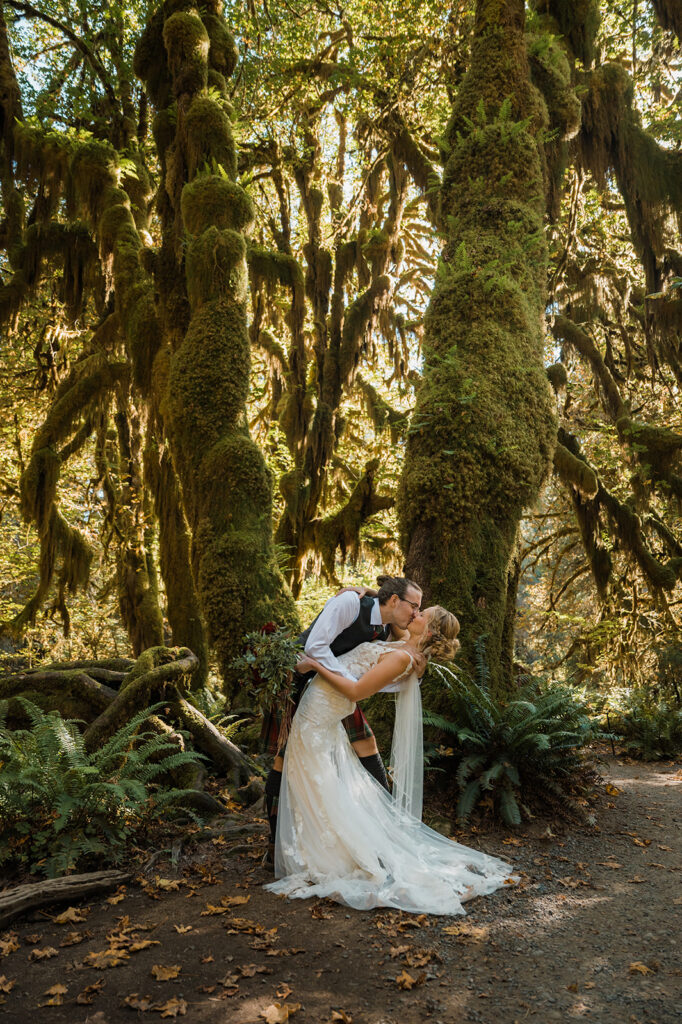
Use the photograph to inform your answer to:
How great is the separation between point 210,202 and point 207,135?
0.99 meters

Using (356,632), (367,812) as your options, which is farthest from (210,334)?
(367,812)

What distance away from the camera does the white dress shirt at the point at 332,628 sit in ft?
15.1

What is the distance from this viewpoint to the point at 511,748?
5.38m

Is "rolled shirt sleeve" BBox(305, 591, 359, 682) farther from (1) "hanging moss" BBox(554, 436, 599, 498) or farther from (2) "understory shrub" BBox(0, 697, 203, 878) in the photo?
(1) "hanging moss" BBox(554, 436, 599, 498)

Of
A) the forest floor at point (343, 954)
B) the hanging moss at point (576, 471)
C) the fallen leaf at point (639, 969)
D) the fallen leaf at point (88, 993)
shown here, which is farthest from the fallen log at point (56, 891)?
the hanging moss at point (576, 471)

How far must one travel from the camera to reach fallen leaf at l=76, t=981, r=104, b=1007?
287 cm

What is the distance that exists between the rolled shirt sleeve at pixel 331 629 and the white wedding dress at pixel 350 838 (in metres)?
0.16

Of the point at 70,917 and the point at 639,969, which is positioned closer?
the point at 639,969

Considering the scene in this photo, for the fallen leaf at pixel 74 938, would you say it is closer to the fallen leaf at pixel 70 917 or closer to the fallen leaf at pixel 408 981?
the fallen leaf at pixel 70 917

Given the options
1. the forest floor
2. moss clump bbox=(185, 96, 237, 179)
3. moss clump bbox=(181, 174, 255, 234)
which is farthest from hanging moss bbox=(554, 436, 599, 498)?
the forest floor

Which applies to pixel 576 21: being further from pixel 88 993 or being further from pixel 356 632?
pixel 88 993

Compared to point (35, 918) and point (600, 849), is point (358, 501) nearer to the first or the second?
point (600, 849)

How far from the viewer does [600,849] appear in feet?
16.2

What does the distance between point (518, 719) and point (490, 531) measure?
1.65 m
